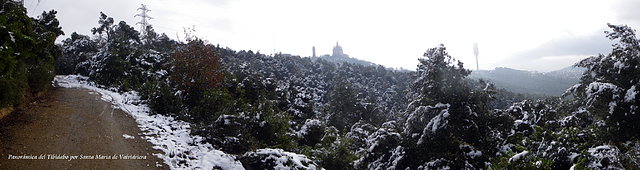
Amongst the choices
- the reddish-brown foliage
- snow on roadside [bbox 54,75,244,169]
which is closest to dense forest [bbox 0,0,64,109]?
snow on roadside [bbox 54,75,244,169]

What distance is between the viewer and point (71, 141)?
9219mm

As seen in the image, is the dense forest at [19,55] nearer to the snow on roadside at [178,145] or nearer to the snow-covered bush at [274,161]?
the snow on roadside at [178,145]

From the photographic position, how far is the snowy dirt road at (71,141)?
7.75m

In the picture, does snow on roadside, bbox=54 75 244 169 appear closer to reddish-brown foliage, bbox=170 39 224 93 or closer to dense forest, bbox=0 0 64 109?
reddish-brown foliage, bbox=170 39 224 93

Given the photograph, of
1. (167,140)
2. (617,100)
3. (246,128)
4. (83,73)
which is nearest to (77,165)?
(167,140)

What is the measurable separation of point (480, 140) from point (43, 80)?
19.7 m

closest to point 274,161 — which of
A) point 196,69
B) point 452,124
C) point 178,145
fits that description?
point 178,145

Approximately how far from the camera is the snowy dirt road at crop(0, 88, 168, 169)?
7754 mm

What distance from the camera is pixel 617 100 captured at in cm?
1093

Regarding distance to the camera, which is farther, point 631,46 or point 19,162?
point 631,46

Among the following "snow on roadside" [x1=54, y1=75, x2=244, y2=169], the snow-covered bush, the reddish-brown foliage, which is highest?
the reddish-brown foliage

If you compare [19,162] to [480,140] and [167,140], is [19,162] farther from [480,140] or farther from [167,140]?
[480,140]

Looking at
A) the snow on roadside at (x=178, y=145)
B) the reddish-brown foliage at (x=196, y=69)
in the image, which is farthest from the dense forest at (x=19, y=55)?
→ the reddish-brown foliage at (x=196, y=69)

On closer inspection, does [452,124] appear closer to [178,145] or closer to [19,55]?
[178,145]
